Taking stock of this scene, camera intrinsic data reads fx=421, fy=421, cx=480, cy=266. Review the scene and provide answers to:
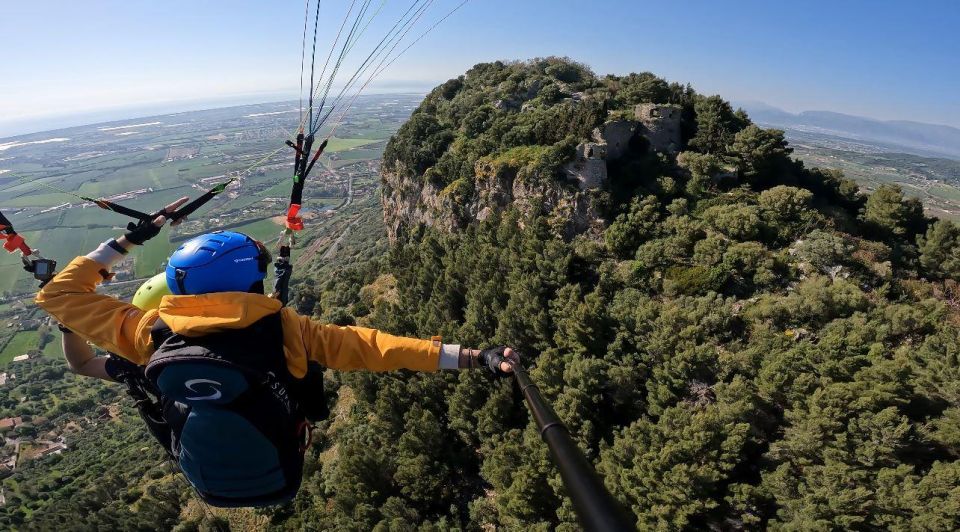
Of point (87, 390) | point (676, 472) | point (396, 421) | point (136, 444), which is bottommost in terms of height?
point (87, 390)

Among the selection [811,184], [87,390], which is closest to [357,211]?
[87,390]

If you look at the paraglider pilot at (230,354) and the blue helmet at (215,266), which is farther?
the blue helmet at (215,266)

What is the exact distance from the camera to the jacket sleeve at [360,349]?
12.7 feet

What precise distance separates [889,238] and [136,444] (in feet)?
307

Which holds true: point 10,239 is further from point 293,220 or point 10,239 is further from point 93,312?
point 293,220

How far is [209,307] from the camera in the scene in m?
3.49

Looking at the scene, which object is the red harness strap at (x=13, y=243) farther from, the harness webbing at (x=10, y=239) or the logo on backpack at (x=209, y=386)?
the logo on backpack at (x=209, y=386)

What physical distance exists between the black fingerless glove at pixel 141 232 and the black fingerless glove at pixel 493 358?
381 cm

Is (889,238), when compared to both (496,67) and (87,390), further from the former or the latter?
(87,390)

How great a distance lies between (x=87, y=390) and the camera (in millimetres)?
94688

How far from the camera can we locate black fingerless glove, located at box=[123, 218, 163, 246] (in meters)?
4.62

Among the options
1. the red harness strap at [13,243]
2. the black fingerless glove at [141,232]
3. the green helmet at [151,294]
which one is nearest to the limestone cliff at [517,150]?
the green helmet at [151,294]

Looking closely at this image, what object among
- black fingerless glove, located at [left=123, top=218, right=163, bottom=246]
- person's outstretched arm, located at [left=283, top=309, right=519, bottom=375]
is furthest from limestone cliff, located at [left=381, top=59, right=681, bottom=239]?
black fingerless glove, located at [left=123, top=218, right=163, bottom=246]

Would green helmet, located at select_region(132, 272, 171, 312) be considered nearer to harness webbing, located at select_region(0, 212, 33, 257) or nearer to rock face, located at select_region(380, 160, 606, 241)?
harness webbing, located at select_region(0, 212, 33, 257)
